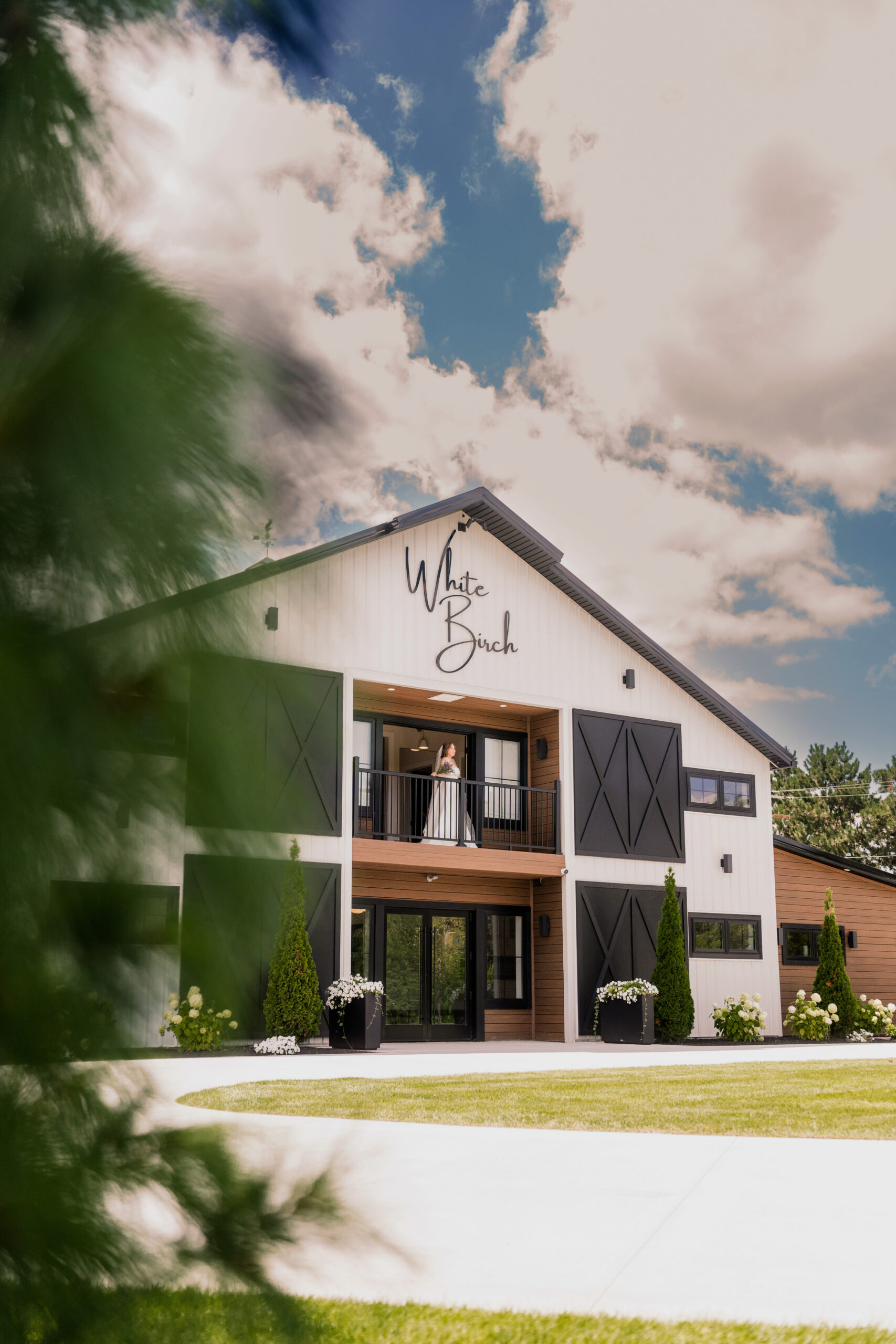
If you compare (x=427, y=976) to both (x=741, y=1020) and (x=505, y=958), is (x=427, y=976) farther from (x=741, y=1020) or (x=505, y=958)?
(x=741, y=1020)

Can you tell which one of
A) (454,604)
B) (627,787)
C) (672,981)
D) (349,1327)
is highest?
(454,604)

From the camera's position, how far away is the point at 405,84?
1.02 meters

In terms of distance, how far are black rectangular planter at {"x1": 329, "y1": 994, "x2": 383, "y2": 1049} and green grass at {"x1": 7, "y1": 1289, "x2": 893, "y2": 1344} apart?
1122 centimetres

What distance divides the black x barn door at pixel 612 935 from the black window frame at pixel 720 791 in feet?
6.04

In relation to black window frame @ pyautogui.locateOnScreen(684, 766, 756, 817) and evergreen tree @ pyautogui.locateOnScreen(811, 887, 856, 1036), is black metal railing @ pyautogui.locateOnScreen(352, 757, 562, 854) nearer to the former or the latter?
black window frame @ pyautogui.locateOnScreen(684, 766, 756, 817)

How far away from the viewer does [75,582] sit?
73 cm

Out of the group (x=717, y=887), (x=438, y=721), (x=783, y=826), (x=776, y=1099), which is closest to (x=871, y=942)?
(x=717, y=887)

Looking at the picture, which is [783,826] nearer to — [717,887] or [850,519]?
[717,887]

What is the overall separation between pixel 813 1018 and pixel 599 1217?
14960 mm

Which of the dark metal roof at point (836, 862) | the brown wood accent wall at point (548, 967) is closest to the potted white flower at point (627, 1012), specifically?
the brown wood accent wall at point (548, 967)

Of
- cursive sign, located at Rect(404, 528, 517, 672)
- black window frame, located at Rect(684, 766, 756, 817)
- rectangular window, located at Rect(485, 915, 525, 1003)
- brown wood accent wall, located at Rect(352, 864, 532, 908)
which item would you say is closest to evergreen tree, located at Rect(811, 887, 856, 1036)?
black window frame, located at Rect(684, 766, 756, 817)

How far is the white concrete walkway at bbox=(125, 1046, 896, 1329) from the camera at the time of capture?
867 mm

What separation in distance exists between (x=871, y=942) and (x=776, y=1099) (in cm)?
1449

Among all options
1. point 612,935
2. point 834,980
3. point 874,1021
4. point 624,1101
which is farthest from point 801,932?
point 624,1101
